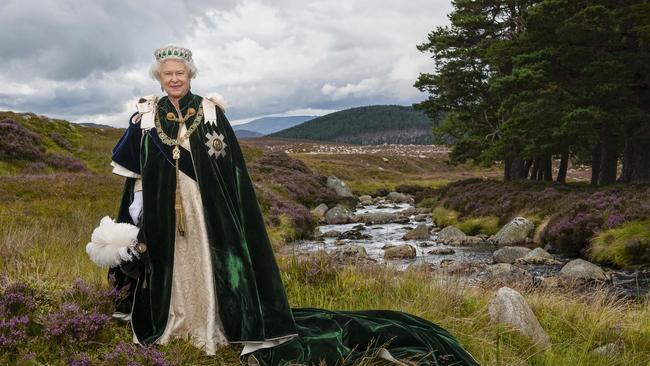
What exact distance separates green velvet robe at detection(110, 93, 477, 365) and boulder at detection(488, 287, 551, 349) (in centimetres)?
149

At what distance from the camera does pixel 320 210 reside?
27.7 metres

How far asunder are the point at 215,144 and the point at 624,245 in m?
12.4

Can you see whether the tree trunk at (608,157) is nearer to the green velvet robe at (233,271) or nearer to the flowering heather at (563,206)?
the flowering heather at (563,206)

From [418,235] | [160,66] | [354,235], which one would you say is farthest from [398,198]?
[160,66]

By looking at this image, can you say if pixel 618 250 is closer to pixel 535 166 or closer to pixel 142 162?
pixel 142 162

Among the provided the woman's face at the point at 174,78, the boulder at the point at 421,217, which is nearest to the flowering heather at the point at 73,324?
the woman's face at the point at 174,78

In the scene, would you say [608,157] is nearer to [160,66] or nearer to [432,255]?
[432,255]

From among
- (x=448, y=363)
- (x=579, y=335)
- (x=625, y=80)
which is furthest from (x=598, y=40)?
(x=448, y=363)

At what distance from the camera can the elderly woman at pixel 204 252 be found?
4117 millimetres

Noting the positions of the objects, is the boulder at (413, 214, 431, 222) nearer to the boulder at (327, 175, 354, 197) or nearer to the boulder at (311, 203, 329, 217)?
the boulder at (311, 203, 329, 217)

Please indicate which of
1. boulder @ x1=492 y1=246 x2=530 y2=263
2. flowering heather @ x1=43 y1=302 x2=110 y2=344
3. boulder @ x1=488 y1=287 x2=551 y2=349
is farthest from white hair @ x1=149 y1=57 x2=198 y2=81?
boulder @ x1=492 y1=246 x2=530 y2=263

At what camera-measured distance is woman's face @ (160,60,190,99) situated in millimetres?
4211

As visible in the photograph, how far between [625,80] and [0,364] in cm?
2119

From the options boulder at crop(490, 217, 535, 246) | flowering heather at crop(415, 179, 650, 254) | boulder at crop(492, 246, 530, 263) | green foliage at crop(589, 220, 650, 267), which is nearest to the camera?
green foliage at crop(589, 220, 650, 267)
